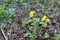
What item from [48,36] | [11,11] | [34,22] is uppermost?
[11,11]

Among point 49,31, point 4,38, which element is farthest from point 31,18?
point 4,38

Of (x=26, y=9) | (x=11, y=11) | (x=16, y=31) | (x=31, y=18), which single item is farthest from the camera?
(x=26, y=9)

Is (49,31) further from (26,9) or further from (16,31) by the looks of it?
(26,9)

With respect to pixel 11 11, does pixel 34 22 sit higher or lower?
lower

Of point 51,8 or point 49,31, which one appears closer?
point 49,31

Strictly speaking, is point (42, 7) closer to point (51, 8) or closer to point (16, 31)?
point (51, 8)

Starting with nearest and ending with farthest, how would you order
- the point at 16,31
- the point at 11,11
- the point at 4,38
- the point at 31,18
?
the point at 11,11, the point at 4,38, the point at 16,31, the point at 31,18

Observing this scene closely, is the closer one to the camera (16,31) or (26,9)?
(16,31)

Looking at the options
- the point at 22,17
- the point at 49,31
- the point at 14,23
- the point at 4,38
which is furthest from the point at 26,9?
the point at 4,38

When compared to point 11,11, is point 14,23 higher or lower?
lower
